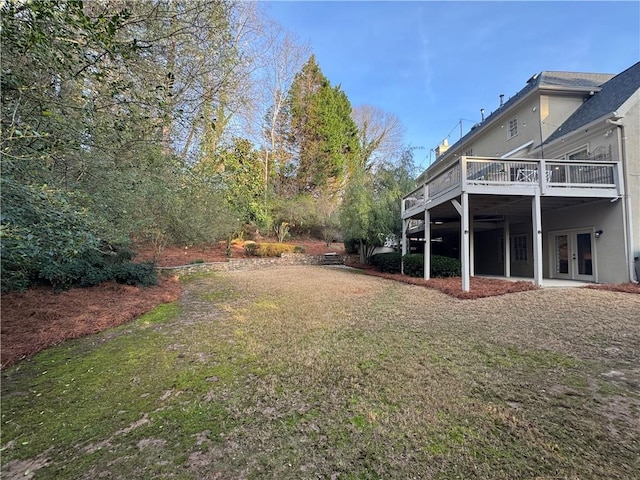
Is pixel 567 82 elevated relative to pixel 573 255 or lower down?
elevated

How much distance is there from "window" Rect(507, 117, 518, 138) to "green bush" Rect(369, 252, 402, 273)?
768 centimetres

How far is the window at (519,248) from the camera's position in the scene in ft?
43.5

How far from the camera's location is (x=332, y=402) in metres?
2.83

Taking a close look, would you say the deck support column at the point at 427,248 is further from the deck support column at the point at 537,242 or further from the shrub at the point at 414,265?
the deck support column at the point at 537,242

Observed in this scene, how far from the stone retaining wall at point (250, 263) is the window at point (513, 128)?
11.6 metres

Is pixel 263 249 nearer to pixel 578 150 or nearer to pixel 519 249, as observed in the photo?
pixel 519 249

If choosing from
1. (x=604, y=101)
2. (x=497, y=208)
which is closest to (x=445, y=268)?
(x=497, y=208)

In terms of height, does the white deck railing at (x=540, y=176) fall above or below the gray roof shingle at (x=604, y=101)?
below

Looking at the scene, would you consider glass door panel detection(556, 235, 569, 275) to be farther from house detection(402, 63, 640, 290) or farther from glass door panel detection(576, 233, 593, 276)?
glass door panel detection(576, 233, 593, 276)

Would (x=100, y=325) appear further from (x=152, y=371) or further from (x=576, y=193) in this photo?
(x=576, y=193)

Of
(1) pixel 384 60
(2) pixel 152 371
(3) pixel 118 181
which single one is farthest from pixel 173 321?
(1) pixel 384 60

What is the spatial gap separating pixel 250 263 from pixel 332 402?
15.2 m

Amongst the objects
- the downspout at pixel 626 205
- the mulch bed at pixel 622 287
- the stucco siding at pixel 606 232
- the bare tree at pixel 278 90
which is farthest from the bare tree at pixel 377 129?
the mulch bed at pixel 622 287

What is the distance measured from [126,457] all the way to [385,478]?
1.80 metres
